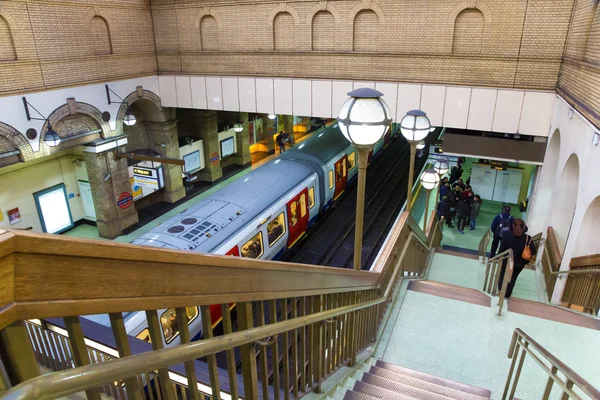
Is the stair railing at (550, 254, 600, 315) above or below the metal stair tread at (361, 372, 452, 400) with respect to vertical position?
below

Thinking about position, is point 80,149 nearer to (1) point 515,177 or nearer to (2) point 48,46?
(2) point 48,46

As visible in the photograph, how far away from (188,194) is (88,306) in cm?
1666

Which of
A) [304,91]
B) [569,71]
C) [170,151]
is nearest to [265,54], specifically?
[304,91]

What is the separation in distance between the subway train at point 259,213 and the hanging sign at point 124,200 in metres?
4.83

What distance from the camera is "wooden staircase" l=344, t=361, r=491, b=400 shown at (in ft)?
12.5

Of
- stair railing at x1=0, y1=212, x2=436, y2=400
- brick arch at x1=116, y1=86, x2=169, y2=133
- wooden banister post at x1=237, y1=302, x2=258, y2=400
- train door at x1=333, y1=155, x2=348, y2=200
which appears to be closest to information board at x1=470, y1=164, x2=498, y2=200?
train door at x1=333, y1=155, x2=348, y2=200

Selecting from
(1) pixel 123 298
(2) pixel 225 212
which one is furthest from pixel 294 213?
(1) pixel 123 298

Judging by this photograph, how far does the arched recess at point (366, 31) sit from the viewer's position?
Answer: 474 inches

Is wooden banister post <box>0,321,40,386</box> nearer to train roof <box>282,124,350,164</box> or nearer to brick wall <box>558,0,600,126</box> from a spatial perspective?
brick wall <box>558,0,600,126</box>

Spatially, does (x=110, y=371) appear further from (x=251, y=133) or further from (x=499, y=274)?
(x=251, y=133)

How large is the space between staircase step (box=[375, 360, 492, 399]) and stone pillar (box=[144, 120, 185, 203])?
A: 12825 millimetres

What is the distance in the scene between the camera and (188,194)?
17.2 metres

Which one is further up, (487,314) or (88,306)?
(88,306)

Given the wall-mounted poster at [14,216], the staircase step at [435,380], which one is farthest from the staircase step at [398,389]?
the wall-mounted poster at [14,216]
